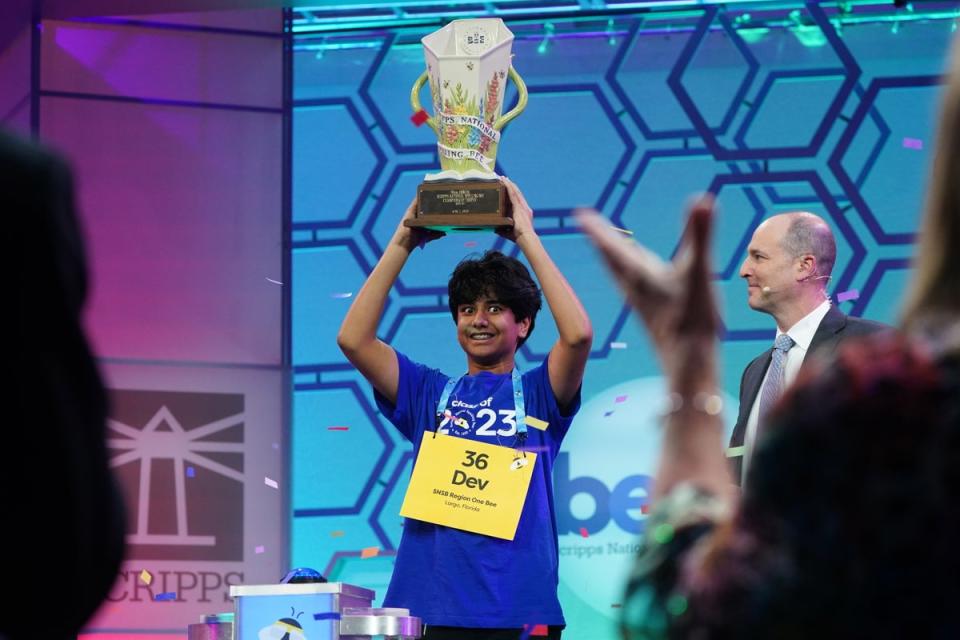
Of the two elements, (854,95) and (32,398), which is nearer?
(32,398)

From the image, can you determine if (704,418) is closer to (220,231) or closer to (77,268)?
(77,268)

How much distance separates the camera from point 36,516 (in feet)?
2.74

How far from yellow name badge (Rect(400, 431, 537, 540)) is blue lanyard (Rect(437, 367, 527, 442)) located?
49 mm

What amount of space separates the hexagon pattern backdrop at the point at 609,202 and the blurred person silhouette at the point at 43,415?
4112mm

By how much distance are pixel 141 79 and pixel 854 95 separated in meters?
2.83

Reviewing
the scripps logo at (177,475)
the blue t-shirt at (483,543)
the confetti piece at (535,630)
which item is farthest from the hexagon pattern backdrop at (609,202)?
the confetti piece at (535,630)

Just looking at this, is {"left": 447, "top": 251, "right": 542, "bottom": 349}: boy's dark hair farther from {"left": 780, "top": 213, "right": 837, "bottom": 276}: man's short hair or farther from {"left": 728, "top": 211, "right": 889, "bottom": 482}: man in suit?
{"left": 780, "top": 213, "right": 837, "bottom": 276}: man's short hair

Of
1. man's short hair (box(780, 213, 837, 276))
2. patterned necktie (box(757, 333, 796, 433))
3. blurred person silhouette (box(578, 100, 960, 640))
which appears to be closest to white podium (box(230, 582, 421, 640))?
patterned necktie (box(757, 333, 796, 433))

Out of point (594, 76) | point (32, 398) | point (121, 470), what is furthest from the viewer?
point (594, 76)

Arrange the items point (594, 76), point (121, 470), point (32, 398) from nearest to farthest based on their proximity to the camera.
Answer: point (32, 398)
point (121, 470)
point (594, 76)

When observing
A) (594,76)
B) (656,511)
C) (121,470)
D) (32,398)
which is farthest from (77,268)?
(594,76)

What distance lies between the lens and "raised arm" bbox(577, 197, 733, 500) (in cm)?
85

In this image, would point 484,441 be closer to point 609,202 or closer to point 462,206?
point 462,206

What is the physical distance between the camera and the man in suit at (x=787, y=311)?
127 inches
